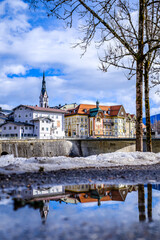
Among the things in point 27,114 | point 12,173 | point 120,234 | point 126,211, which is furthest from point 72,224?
point 27,114

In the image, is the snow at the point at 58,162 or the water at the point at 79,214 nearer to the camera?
the water at the point at 79,214

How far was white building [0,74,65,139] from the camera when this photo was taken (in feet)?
182

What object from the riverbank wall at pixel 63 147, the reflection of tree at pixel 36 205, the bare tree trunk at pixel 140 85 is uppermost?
the bare tree trunk at pixel 140 85

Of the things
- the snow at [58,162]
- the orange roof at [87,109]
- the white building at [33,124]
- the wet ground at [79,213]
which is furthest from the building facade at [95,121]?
the wet ground at [79,213]

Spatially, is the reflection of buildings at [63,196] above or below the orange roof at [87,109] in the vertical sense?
below

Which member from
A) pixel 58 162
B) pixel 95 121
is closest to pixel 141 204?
pixel 58 162

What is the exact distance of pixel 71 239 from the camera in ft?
3.46

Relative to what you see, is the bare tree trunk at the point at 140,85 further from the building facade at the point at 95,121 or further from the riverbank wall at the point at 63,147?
the building facade at the point at 95,121

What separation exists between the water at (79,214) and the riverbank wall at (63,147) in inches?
1337

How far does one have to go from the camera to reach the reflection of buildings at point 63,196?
5.55ft

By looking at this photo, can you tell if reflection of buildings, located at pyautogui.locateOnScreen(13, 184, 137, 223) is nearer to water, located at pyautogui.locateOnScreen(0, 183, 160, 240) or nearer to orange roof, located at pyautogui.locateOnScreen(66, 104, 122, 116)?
water, located at pyautogui.locateOnScreen(0, 183, 160, 240)

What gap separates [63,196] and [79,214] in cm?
56

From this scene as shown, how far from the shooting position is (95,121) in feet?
236

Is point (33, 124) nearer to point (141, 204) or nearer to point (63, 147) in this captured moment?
point (63, 147)
